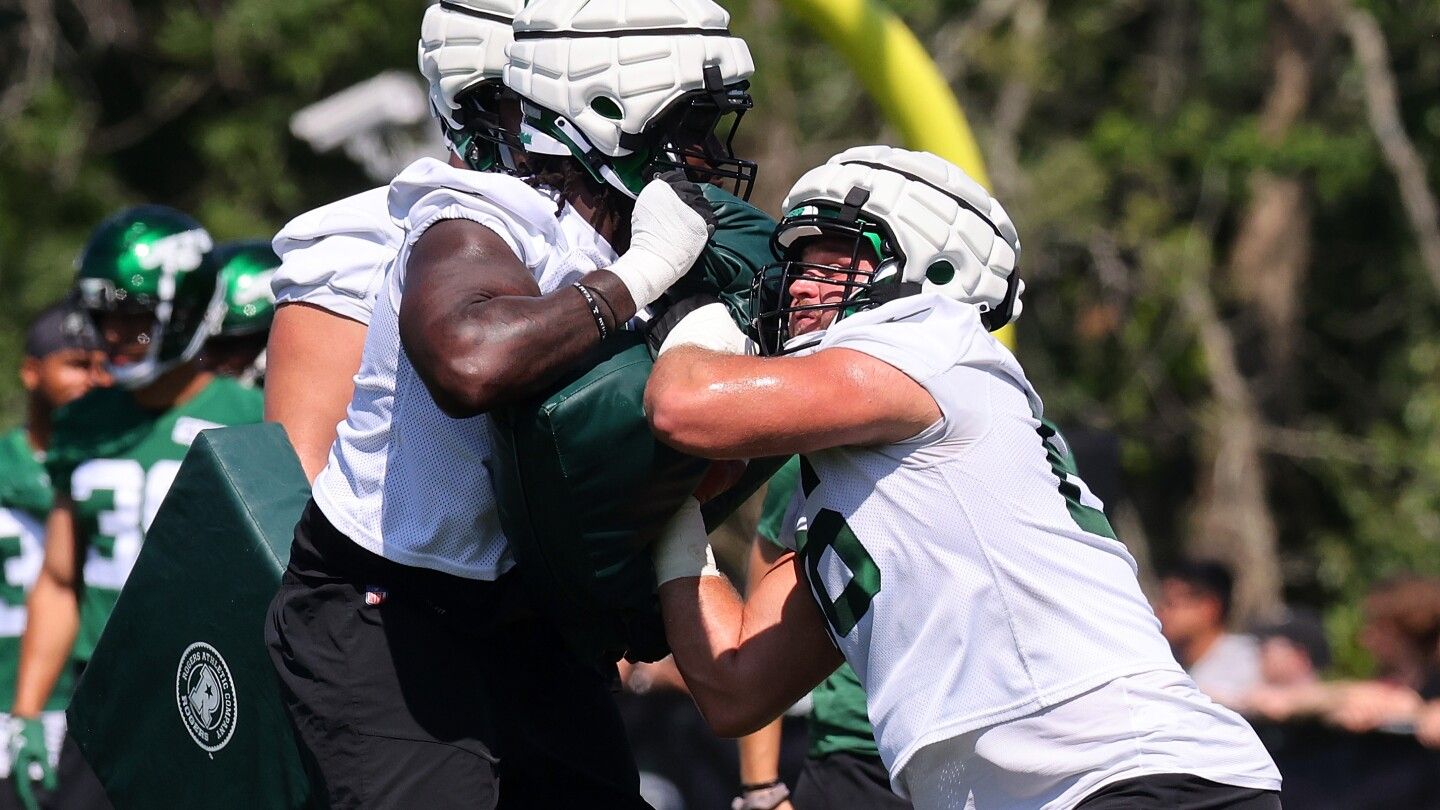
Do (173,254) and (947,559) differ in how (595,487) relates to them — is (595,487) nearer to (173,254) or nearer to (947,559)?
(947,559)

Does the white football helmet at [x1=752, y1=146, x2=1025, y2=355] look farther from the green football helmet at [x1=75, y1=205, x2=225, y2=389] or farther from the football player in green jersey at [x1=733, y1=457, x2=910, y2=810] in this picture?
the green football helmet at [x1=75, y1=205, x2=225, y2=389]

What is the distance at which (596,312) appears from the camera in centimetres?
294

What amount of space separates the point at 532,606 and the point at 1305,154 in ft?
33.0

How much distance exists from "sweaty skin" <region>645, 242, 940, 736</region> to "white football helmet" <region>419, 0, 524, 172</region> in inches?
27.3

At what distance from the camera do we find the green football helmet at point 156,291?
511 cm

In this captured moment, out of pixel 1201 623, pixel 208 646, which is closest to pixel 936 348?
pixel 208 646

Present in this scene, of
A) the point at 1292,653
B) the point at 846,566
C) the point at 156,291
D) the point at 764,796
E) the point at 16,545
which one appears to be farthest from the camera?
the point at 1292,653

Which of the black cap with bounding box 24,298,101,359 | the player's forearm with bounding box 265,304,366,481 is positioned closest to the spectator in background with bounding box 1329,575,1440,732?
the player's forearm with bounding box 265,304,366,481

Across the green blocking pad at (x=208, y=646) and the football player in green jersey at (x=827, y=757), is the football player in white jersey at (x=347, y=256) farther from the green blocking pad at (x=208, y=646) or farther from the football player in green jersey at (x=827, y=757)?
the football player in green jersey at (x=827, y=757)

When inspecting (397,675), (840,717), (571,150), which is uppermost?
(571,150)

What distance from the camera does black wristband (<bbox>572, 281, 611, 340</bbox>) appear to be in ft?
9.64

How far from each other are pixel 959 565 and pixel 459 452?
894mm

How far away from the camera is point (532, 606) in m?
3.26

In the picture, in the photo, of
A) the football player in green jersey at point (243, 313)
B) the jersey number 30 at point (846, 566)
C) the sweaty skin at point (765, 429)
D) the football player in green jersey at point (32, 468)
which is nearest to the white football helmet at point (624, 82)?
the sweaty skin at point (765, 429)
